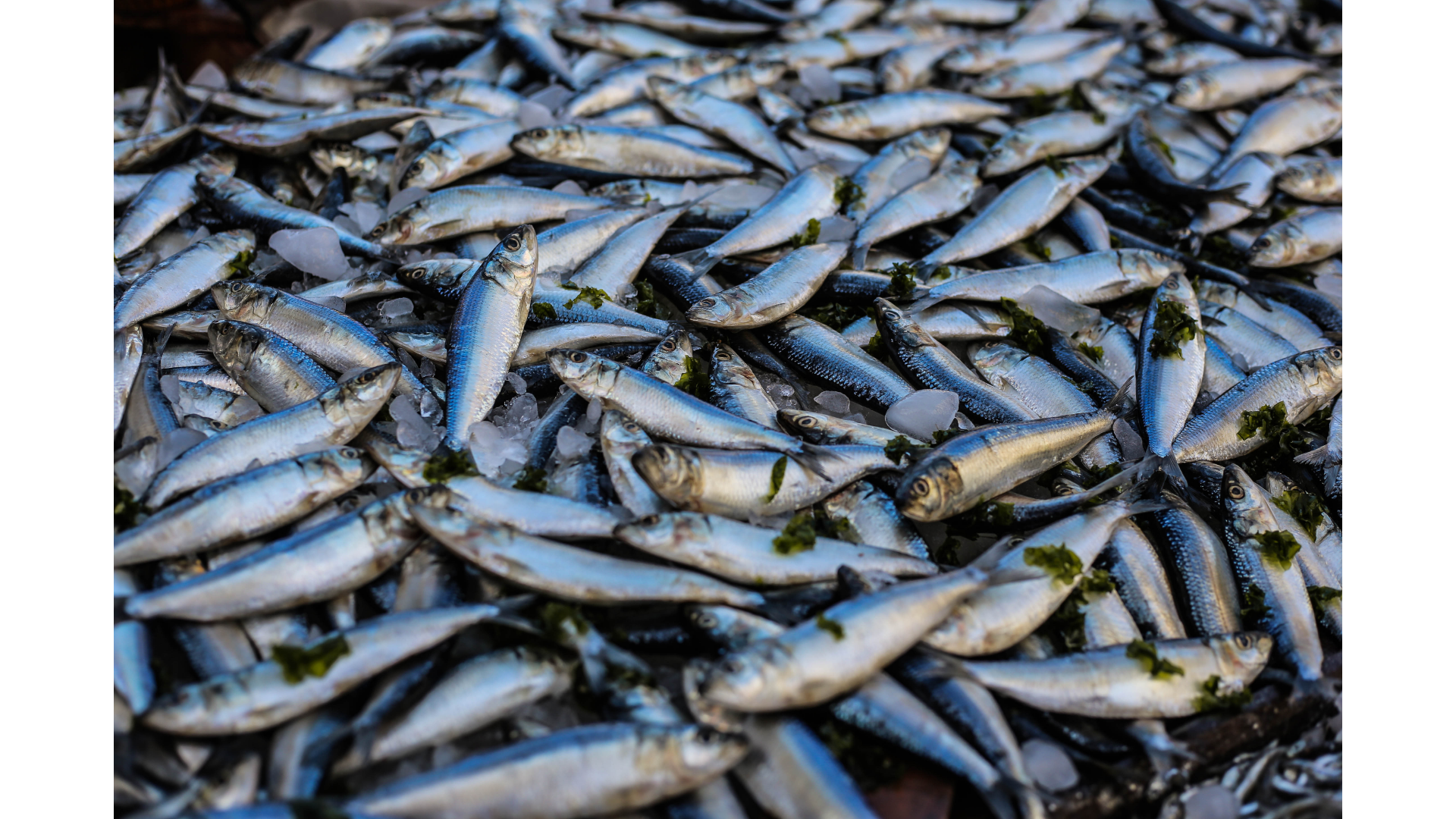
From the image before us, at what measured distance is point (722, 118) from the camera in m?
4.50

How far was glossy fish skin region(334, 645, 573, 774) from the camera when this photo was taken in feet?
6.94

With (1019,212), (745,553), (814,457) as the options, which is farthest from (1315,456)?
(745,553)

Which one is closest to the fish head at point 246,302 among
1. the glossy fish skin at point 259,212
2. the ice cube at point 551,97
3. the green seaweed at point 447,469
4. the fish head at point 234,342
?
the fish head at point 234,342

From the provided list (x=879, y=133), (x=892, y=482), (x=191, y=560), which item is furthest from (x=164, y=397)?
(x=879, y=133)

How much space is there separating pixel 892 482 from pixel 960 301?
3.99 ft

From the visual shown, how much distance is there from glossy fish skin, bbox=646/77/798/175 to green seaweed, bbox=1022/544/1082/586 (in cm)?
237

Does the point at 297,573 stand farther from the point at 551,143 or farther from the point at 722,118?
the point at 722,118

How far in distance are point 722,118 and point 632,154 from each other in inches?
22.1

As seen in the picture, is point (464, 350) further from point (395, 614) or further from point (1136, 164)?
point (1136, 164)

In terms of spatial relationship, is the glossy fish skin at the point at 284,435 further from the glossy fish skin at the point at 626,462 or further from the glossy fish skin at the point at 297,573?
the glossy fish skin at the point at 626,462

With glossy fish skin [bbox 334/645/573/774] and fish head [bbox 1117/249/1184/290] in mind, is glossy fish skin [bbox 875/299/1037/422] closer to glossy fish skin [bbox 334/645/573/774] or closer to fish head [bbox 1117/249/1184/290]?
fish head [bbox 1117/249/1184/290]

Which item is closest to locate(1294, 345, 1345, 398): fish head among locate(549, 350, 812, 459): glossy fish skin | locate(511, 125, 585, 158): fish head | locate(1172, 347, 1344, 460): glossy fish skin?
locate(1172, 347, 1344, 460): glossy fish skin

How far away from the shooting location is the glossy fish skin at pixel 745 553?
2.46 meters

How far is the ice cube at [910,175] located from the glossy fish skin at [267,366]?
2659 millimetres
